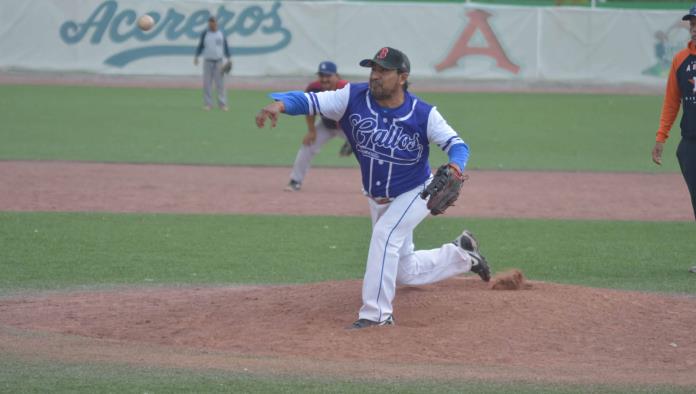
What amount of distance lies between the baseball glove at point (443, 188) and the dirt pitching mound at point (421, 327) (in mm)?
902

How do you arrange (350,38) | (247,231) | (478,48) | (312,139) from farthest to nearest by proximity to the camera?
(478,48) → (350,38) → (312,139) → (247,231)

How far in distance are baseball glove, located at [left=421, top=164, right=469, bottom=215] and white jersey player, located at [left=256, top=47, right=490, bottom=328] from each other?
0.10m

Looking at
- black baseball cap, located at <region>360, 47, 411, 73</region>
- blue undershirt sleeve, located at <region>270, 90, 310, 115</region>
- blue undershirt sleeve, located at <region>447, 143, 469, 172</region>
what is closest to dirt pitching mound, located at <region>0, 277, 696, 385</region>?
blue undershirt sleeve, located at <region>447, 143, 469, 172</region>

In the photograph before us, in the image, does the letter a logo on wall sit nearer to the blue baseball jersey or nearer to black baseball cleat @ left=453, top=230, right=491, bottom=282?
black baseball cleat @ left=453, top=230, right=491, bottom=282

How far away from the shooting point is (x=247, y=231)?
1266 centimetres

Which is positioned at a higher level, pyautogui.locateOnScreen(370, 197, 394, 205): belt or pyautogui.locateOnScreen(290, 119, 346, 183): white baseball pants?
pyautogui.locateOnScreen(370, 197, 394, 205): belt

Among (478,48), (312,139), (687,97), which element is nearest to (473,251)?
(687,97)

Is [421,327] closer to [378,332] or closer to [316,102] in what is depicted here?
[378,332]

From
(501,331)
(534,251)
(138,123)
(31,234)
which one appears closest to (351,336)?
(501,331)

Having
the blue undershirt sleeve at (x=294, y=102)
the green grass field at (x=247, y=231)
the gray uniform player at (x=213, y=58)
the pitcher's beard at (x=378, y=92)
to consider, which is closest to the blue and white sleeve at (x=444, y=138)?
the pitcher's beard at (x=378, y=92)

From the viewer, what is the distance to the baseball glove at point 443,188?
756cm

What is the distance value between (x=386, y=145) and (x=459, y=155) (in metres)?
0.54

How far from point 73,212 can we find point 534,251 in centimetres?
580

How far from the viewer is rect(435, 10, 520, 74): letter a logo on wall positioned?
36.2 metres
